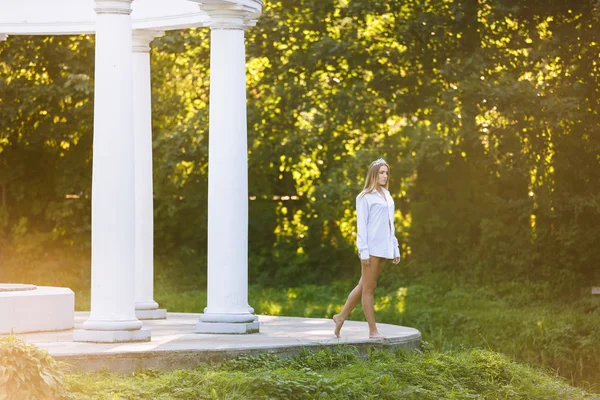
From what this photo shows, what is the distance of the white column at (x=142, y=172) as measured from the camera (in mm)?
17938

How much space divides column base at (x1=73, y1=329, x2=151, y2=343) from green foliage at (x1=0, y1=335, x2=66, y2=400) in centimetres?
308

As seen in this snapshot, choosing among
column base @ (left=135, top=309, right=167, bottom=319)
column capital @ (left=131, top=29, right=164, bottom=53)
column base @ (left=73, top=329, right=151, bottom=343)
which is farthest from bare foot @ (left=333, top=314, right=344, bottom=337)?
column capital @ (left=131, top=29, right=164, bottom=53)

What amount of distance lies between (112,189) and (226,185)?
1995mm

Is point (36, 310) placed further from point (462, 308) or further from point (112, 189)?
point (462, 308)

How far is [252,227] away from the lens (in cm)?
3228

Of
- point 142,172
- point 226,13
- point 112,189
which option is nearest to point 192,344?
point 112,189

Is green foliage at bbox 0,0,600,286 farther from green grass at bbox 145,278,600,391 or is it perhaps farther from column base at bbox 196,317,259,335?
column base at bbox 196,317,259,335

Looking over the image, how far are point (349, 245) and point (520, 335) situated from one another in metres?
9.20

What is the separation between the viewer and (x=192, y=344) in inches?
545

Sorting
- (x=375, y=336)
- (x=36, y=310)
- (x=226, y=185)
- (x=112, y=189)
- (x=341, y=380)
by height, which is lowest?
(x=341, y=380)

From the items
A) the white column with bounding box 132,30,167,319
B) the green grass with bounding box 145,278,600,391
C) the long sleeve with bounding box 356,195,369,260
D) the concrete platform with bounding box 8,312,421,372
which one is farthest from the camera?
the green grass with bounding box 145,278,600,391

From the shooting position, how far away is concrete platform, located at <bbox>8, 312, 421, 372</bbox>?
12781mm

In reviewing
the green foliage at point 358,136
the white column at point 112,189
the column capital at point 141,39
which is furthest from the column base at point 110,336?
the green foliage at point 358,136

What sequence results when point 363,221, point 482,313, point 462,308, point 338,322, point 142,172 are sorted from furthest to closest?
point 462,308 < point 482,313 < point 142,172 < point 338,322 < point 363,221
